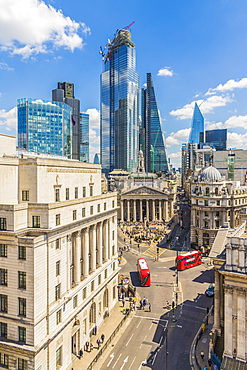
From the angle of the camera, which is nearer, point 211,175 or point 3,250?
point 3,250

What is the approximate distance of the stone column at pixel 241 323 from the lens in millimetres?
33906

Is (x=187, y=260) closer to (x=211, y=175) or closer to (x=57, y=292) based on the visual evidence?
(x=211, y=175)

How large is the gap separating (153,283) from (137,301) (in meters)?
10.8

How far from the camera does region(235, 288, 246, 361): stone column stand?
3391 centimetres

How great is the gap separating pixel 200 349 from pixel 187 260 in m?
37.0

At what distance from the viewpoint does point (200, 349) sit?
143 ft

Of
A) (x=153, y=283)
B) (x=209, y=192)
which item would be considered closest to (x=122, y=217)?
(x=209, y=192)

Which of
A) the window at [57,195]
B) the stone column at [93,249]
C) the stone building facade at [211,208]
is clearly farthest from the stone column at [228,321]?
the stone building facade at [211,208]

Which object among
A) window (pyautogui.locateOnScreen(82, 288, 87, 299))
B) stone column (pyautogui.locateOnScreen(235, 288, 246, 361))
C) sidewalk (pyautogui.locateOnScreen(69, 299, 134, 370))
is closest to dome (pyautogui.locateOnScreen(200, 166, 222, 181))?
sidewalk (pyautogui.locateOnScreen(69, 299, 134, 370))

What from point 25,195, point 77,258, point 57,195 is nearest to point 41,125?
point 57,195

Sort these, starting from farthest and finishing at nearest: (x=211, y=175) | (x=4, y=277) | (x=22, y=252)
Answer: (x=211, y=175), (x=4, y=277), (x=22, y=252)

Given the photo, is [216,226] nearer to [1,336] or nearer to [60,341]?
[60,341]

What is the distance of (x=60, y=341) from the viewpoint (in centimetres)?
3906

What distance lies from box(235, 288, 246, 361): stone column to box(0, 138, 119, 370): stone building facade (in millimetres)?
23266
